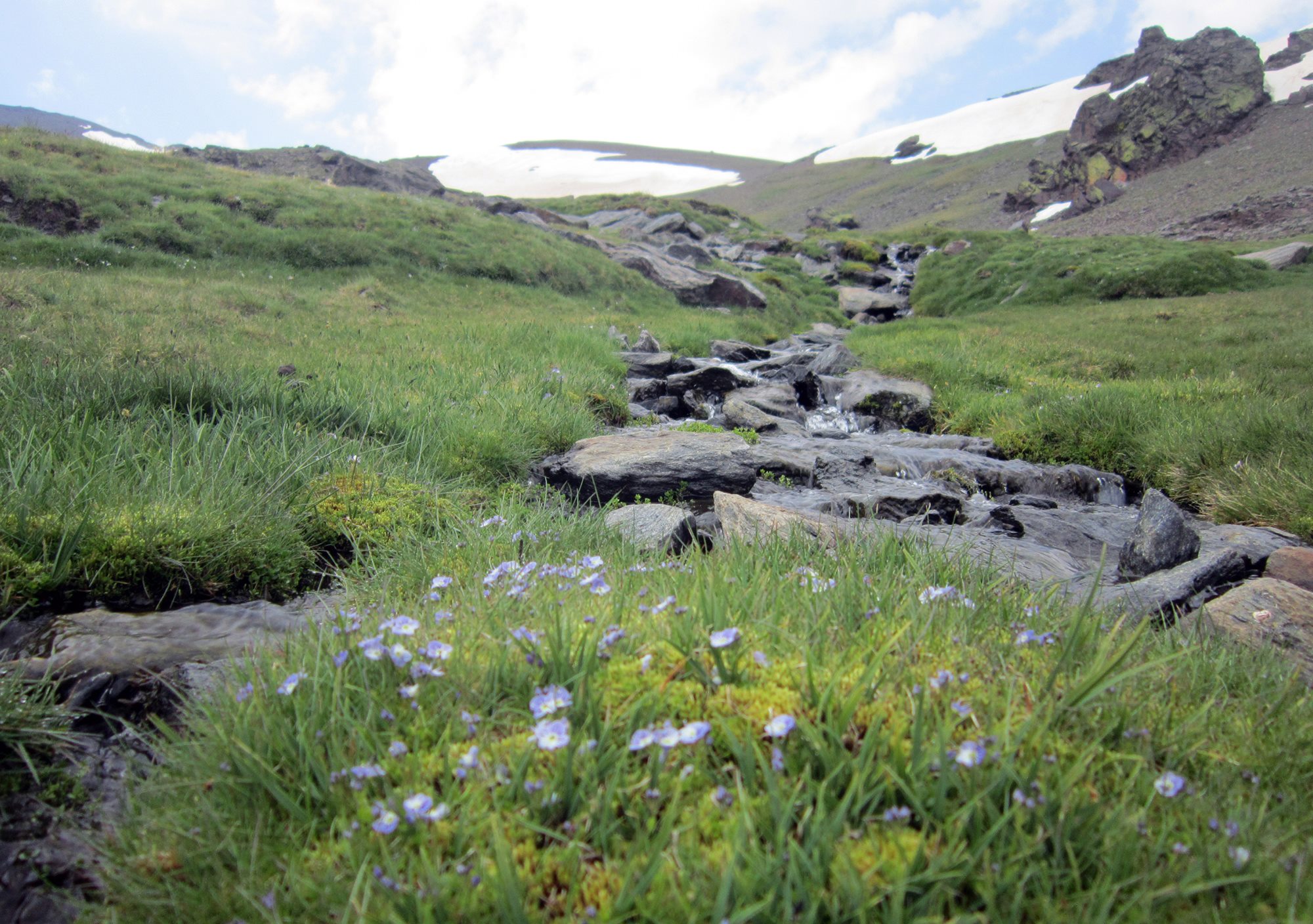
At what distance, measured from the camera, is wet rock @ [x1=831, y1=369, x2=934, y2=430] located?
1151 cm

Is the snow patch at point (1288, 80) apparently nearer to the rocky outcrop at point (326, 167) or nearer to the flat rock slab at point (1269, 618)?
the rocky outcrop at point (326, 167)

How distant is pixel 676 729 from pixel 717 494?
374cm

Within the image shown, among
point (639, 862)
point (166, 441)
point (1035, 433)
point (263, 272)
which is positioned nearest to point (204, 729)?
point (639, 862)

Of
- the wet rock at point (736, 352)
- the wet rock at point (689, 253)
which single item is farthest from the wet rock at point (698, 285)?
the wet rock at point (736, 352)

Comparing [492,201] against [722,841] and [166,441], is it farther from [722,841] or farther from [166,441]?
[722,841]

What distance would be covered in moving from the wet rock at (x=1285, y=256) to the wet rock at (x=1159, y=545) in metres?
25.3

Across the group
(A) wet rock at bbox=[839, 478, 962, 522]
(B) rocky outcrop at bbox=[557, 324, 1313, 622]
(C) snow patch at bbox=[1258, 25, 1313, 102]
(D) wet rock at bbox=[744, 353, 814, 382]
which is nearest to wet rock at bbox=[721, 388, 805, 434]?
(B) rocky outcrop at bbox=[557, 324, 1313, 622]

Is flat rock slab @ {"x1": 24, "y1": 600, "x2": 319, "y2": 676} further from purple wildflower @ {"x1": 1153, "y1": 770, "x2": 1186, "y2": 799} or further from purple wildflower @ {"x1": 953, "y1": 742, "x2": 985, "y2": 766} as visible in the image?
purple wildflower @ {"x1": 1153, "y1": 770, "x2": 1186, "y2": 799}

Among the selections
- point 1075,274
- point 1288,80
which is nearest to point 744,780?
point 1075,274

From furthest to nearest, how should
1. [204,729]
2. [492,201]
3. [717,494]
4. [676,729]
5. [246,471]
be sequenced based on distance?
[492,201] < [717,494] < [246,471] < [204,729] < [676,729]

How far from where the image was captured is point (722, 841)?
5.63 feet

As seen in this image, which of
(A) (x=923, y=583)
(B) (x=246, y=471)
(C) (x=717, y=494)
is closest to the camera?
(A) (x=923, y=583)

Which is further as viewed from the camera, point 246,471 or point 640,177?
point 640,177

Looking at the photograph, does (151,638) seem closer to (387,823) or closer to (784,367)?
(387,823)
